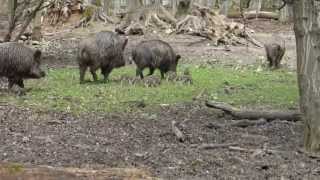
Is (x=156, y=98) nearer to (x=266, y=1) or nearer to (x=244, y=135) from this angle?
(x=244, y=135)

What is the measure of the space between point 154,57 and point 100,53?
136 cm

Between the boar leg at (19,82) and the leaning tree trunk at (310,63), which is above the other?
the leaning tree trunk at (310,63)

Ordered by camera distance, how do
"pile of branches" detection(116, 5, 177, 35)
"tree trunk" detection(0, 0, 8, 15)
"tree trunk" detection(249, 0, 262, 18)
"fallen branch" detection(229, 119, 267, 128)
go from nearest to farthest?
"fallen branch" detection(229, 119, 267, 128) < "pile of branches" detection(116, 5, 177, 35) < "tree trunk" detection(0, 0, 8, 15) < "tree trunk" detection(249, 0, 262, 18)

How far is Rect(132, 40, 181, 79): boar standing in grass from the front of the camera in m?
15.5

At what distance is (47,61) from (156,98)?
7.67 m

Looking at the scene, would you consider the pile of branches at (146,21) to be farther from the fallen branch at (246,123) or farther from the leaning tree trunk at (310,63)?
the leaning tree trunk at (310,63)

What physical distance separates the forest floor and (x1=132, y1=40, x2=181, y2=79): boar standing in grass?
372 cm

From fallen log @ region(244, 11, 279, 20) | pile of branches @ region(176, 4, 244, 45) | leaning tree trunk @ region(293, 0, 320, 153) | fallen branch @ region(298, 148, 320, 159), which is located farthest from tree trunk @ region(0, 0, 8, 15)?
fallen branch @ region(298, 148, 320, 159)

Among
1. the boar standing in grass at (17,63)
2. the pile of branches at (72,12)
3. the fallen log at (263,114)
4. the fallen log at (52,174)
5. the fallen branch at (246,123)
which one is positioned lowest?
the fallen branch at (246,123)

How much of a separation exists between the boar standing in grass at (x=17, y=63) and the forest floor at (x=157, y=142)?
0.52 metres

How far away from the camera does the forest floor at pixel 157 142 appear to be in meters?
7.12

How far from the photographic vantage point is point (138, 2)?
32656 millimetres

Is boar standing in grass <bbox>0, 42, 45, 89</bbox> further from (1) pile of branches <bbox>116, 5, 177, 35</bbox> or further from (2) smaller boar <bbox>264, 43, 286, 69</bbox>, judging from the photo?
(1) pile of branches <bbox>116, 5, 177, 35</bbox>

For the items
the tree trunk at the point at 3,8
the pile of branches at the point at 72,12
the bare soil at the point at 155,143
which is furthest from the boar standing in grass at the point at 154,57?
the tree trunk at the point at 3,8
